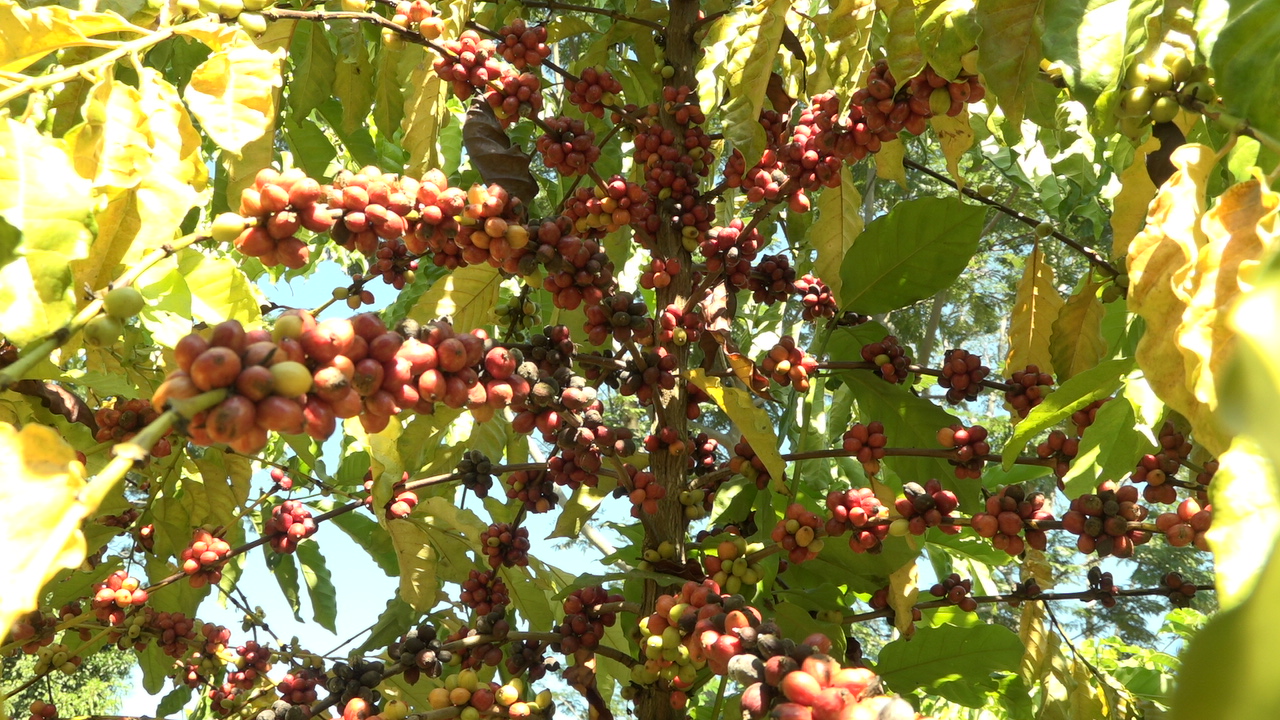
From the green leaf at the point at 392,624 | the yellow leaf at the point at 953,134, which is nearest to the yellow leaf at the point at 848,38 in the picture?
the yellow leaf at the point at 953,134

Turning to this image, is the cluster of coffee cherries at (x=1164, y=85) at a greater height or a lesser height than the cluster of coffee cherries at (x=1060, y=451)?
greater

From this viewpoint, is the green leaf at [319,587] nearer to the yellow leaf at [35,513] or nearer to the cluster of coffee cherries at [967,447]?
the cluster of coffee cherries at [967,447]

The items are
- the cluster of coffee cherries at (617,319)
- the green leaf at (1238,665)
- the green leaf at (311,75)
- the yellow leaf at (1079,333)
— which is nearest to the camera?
the green leaf at (1238,665)

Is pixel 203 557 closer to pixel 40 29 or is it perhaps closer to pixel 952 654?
pixel 40 29

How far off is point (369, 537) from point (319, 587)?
18.9 inches

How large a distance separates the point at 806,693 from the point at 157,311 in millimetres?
1150

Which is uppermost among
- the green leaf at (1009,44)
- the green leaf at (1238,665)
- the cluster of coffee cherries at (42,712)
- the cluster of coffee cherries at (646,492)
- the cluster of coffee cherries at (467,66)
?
the cluster of coffee cherries at (467,66)

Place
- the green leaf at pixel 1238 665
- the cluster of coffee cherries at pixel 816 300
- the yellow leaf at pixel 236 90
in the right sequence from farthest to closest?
the cluster of coffee cherries at pixel 816 300 < the yellow leaf at pixel 236 90 < the green leaf at pixel 1238 665

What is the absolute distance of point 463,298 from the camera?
6.57 feet

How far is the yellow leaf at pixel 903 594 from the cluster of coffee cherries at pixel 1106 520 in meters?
0.47

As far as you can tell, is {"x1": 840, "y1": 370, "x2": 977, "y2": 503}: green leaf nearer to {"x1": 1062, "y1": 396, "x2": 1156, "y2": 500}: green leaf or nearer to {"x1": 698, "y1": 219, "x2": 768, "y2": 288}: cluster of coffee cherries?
{"x1": 698, "y1": 219, "x2": 768, "y2": 288}: cluster of coffee cherries

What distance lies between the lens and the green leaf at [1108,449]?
1.52m

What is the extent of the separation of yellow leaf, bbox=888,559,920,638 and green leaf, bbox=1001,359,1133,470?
658 mm

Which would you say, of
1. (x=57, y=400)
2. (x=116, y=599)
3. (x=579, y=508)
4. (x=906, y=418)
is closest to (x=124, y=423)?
(x=57, y=400)
